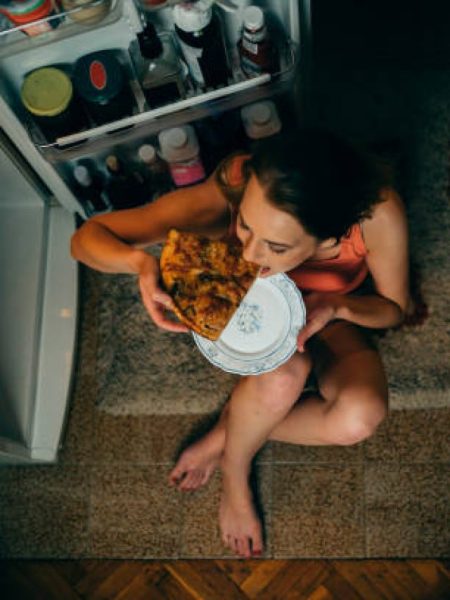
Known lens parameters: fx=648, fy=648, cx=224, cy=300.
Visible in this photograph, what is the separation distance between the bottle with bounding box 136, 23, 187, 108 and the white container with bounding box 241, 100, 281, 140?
17cm

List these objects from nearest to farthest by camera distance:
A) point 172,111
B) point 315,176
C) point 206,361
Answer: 1. point 315,176
2. point 172,111
3. point 206,361

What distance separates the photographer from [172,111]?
4.24 feet

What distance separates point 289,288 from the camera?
122cm

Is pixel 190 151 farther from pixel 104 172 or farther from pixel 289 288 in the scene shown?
pixel 289 288

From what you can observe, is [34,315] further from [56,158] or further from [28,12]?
[28,12]

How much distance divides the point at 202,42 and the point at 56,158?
15.3 inches

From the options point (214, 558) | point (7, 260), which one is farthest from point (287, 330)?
point (7, 260)

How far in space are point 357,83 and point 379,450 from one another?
3.20ft

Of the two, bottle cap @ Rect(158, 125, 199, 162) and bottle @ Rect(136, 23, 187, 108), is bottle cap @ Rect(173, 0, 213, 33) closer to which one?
bottle @ Rect(136, 23, 187, 108)

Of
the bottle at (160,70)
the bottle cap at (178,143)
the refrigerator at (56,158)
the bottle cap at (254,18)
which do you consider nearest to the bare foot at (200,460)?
the refrigerator at (56,158)

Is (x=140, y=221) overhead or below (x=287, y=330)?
overhead

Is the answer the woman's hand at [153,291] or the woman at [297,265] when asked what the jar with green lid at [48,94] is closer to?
the woman at [297,265]

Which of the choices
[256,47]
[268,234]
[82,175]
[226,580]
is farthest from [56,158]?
[226,580]

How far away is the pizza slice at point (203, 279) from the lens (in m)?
1.08
